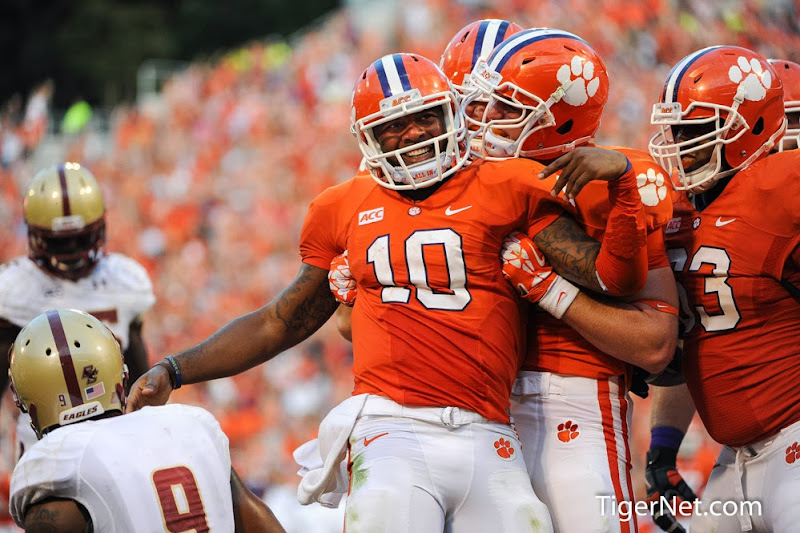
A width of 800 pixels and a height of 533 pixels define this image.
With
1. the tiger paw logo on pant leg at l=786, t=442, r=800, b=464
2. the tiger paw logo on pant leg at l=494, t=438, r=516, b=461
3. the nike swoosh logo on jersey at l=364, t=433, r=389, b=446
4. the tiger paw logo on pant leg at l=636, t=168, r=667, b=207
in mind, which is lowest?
the tiger paw logo on pant leg at l=786, t=442, r=800, b=464

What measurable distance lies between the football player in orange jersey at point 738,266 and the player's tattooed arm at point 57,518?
6.36 feet

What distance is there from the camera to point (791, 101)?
3836mm

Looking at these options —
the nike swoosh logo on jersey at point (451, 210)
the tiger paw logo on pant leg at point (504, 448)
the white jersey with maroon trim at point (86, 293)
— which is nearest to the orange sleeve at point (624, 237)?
the nike swoosh logo on jersey at point (451, 210)

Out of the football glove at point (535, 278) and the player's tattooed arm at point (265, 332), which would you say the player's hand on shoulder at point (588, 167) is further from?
the player's tattooed arm at point (265, 332)

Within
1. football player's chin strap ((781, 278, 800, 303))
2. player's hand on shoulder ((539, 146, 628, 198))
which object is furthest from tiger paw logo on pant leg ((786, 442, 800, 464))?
player's hand on shoulder ((539, 146, 628, 198))

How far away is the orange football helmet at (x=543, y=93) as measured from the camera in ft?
10.7

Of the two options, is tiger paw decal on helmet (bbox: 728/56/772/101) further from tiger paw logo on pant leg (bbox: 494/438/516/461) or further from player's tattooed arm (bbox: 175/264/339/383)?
player's tattooed arm (bbox: 175/264/339/383)

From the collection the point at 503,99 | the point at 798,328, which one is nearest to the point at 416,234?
the point at 503,99

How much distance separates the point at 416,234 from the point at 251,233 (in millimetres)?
9876

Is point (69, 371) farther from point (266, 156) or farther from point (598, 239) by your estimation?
point (266, 156)

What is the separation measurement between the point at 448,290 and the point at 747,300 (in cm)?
97

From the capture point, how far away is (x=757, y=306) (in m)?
3.29

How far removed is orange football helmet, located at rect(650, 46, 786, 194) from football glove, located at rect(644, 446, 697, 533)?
1010 mm

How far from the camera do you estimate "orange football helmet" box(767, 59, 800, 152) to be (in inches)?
150
